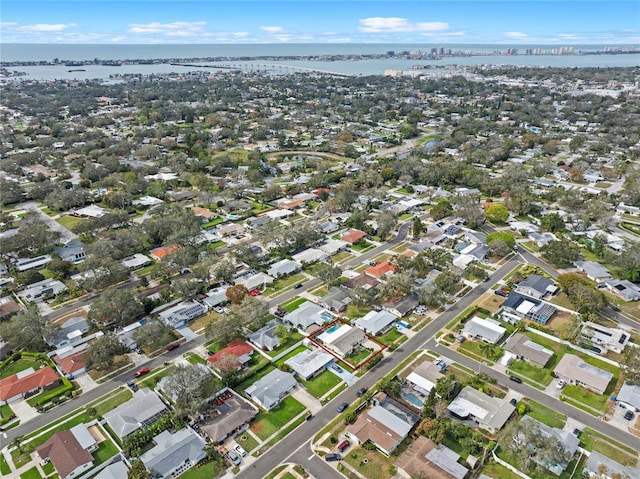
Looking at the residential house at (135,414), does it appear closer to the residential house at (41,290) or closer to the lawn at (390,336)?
the lawn at (390,336)

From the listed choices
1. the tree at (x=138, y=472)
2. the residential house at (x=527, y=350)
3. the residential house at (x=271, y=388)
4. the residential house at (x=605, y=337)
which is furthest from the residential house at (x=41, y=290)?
the residential house at (x=605, y=337)

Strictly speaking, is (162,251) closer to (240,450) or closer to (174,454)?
(174,454)

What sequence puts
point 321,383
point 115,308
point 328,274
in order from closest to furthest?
1. point 321,383
2. point 115,308
3. point 328,274

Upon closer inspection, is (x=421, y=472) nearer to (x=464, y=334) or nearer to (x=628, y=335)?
(x=464, y=334)

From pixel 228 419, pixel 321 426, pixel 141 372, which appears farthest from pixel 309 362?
pixel 141 372

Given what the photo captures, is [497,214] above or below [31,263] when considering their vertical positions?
above

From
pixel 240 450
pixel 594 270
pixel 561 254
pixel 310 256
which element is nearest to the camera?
pixel 240 450
